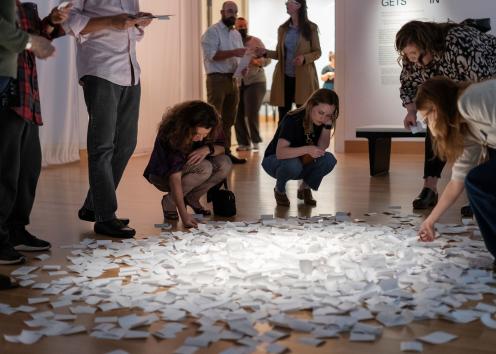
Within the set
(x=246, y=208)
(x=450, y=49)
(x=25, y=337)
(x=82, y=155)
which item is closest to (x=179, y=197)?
(x=246, y=208)

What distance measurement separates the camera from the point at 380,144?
6430mm

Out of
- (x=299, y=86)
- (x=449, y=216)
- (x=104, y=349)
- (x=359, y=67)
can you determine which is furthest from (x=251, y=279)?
(x=359, y=67)

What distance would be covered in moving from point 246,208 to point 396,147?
4081 millimetres

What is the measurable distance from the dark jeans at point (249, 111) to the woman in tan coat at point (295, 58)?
1108 millimetres

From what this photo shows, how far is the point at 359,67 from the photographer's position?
8.39 meters

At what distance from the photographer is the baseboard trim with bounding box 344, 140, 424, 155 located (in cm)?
809

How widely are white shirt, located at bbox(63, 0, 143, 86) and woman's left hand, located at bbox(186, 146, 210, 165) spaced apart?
0.62 m

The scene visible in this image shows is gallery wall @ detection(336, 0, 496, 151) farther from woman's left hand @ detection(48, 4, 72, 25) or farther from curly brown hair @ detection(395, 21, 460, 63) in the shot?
woman's left hand @ detection(48, 4, 72, 25)

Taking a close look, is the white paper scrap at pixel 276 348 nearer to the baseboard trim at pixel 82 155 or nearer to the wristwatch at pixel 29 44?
the wristwatch at pixel 29 44

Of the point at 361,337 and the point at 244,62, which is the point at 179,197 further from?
the point at 244,62

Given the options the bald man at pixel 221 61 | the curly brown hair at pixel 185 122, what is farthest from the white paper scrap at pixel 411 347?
the bald man at pixel 221 61

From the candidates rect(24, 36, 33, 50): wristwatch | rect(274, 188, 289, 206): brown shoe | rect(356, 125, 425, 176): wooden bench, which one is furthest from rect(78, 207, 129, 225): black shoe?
rect(356, 125, 425, 176): wooden bench

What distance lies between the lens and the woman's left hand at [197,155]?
408 centimetres

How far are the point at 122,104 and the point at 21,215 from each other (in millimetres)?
798
